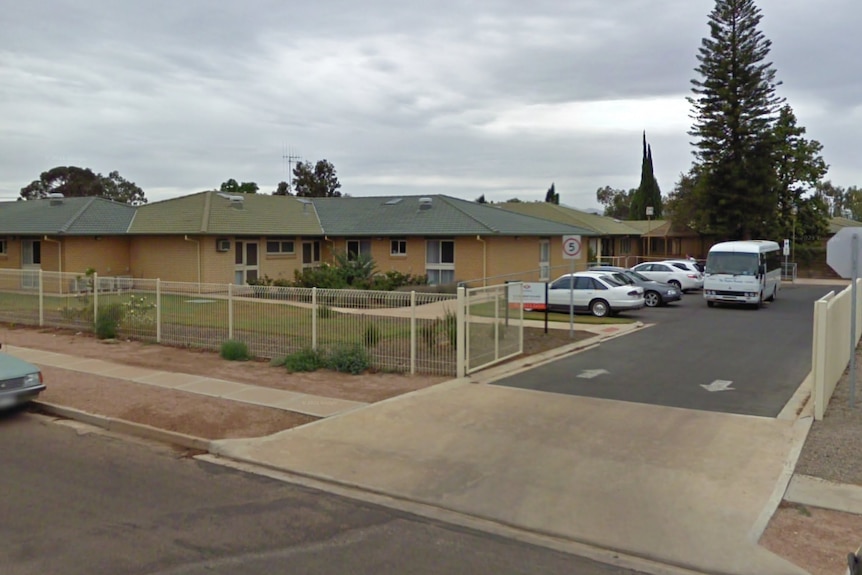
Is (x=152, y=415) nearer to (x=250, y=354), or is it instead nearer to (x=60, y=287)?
(x=250, y=354)

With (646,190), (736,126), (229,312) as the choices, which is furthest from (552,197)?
(229,312)

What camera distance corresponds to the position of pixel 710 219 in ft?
184

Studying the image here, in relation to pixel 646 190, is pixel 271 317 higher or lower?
lower

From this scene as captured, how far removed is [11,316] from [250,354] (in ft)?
33.9

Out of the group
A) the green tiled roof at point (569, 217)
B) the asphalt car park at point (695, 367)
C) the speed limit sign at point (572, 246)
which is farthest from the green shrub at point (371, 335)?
the green tiled roof at point (569, 217)

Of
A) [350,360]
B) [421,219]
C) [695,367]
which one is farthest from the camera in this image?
[421,219]

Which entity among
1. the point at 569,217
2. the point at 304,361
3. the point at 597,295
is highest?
the point at 569,217

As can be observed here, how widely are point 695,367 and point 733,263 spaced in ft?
53.3

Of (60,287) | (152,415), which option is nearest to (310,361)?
(152,415)

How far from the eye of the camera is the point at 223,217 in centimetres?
3409

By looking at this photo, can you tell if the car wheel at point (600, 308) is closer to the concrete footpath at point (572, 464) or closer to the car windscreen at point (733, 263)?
the car windscreen at point (733, 263)

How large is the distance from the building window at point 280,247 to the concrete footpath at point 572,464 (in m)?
24.2

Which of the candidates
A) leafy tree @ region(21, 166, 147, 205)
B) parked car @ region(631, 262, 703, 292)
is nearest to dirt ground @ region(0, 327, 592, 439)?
parked car @ region(631, 262, 703, 292)

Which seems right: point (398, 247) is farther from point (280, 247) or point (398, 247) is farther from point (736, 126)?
point (736, 126)
